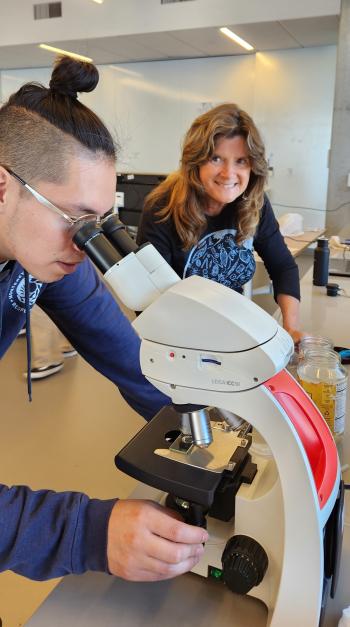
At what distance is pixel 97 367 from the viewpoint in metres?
1.12

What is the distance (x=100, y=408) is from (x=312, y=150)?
4302 mm

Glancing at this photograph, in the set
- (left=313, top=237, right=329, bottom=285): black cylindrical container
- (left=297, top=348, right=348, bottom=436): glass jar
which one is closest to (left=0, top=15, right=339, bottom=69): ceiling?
(left=313, top=237, right=329, bottom=285): black cylindrical container

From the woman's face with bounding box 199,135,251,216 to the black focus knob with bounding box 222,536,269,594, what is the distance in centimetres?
122

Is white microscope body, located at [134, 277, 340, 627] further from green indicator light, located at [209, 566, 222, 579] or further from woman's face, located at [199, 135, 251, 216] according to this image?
woman's face, located at [199, 135, 251, 216]

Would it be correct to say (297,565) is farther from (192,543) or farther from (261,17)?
(261,17)

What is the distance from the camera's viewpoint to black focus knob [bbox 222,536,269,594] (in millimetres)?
634

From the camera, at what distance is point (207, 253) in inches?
68.1

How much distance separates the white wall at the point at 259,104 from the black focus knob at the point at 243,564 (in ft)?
15.2

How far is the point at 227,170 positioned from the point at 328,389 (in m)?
0.92

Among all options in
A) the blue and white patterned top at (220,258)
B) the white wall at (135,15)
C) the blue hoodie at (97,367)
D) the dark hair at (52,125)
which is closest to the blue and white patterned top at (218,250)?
the blue and white patterned top at (220,258)

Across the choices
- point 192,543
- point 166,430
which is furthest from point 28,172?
point 192,543

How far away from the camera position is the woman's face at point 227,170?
166 centimetres

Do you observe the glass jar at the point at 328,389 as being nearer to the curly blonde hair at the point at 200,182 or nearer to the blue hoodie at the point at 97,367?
the blue hoodie at the point at 97,367

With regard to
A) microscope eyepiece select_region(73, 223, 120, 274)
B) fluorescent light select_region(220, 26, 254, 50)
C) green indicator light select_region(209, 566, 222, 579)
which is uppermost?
fluorescent light select_region(220, 26, 254, 50)
